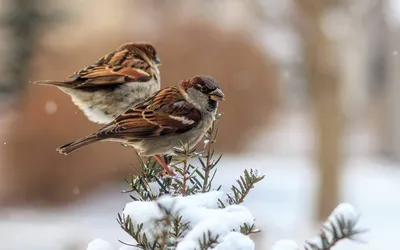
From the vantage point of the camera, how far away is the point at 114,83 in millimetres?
1241

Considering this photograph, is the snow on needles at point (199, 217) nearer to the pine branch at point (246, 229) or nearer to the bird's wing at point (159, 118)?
the pine branch at point (246, 229)

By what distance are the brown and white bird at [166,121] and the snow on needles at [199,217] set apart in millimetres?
331

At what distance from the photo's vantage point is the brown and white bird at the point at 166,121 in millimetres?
996

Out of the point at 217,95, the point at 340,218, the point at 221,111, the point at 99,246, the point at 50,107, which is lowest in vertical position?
the point at 99,246

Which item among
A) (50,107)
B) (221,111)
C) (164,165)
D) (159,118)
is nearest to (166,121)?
(159,118)

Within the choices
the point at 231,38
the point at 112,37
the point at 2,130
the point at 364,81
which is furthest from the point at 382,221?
the point at 364,81

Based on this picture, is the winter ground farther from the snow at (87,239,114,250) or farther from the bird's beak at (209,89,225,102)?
the snow at (87,239,114,250)

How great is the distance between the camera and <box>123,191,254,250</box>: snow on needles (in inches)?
23.2

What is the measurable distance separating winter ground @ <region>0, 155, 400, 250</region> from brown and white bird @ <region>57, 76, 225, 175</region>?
337 cm

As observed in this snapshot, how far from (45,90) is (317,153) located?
2.99 meters

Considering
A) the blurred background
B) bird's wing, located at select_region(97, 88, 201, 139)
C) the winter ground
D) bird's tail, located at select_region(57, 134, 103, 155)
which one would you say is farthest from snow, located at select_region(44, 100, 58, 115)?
bird's tail, located at select_region(57, 134, 103, 155)

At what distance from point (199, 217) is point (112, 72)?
0.68 metres

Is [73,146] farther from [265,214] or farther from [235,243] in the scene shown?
[265,214]

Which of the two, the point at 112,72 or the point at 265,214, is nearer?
the point at 112,72
